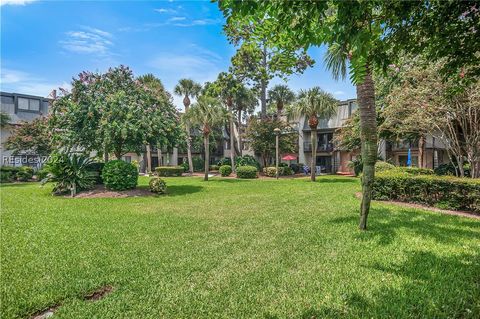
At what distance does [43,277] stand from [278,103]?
110ft

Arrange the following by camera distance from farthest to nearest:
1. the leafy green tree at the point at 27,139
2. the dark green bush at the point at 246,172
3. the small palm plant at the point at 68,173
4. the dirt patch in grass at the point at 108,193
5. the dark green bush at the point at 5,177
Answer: the leafy green tree at the point at 27,139, the dark green bush at the point at 246,172, the dark green bush at the point at 5,177, the small palm plant at the point at 68,173, the dirt patch in grass at the point at 108,193

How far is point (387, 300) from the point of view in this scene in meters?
3.60

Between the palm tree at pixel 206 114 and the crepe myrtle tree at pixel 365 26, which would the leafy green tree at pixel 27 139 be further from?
the crepe myrtle tree at pixel 365 26

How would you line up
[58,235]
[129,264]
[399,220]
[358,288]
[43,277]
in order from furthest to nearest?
[399,220] → [58,235] → [129,264] → [43,277] → [358,288]

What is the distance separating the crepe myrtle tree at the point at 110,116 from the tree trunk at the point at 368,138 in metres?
10.3

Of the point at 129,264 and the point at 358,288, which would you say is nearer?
the point at 358,288

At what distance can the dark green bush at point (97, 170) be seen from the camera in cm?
1569

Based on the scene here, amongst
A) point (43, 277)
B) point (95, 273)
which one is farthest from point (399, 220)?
point (43, 277)

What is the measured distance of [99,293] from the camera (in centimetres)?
387

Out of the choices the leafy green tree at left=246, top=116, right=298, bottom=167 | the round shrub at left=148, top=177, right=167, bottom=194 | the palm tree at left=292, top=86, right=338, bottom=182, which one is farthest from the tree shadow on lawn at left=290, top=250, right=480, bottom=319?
the leafy green tree at left=246, top=116, right=298, bottom=167

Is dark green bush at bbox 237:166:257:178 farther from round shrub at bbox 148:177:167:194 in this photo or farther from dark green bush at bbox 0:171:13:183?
dark green bush at bbox 0:171:13:183

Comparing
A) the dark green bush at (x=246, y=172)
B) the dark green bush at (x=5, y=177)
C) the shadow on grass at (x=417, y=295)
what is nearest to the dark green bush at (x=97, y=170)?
the dark green bush at (x=246, y=172)

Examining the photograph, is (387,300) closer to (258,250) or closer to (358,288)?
(358,288)

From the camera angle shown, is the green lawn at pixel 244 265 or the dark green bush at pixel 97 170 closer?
the green lawn at pixel 244 265
